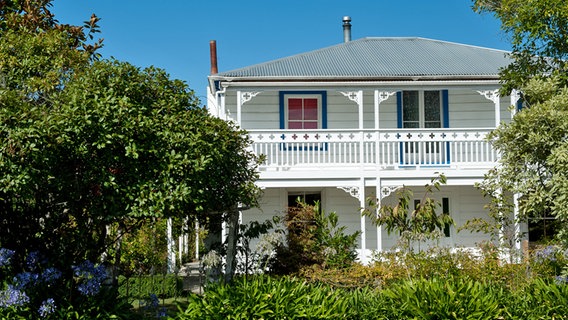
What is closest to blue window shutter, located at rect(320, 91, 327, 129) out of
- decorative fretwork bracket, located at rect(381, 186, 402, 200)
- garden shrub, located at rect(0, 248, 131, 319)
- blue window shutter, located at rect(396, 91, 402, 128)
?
blue window shutter, located at rect(396, 91, 402, 128)

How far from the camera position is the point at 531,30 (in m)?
10.8

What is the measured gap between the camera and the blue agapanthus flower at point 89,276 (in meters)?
9.28

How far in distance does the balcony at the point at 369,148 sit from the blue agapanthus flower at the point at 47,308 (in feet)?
28.0

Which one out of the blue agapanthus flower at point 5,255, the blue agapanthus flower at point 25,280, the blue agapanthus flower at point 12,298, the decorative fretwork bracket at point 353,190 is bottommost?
the blue agapanthus flower at point 12,298

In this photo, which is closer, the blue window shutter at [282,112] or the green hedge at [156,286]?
the green hedge at [156,286]

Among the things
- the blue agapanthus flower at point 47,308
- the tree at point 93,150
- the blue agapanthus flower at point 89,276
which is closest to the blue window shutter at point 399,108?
the tree at point 93,150

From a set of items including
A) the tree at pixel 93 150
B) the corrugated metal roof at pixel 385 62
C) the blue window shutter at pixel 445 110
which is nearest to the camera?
the tree at pixel 93 150

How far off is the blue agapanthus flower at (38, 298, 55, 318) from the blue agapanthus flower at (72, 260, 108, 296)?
0.39m

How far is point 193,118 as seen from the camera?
371 inches

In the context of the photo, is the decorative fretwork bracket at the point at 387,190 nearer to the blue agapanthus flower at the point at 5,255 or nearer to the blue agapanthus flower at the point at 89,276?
the blue agapanthus flower at the point at 89,276

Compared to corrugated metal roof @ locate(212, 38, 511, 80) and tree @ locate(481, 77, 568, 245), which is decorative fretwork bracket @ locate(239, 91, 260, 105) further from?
tree @ locate(481, 77, 568, 245)

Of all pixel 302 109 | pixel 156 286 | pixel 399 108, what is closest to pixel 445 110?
pixel 399 108

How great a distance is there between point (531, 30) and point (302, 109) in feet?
31.5

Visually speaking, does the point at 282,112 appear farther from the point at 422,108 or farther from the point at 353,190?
the point at 422,108
